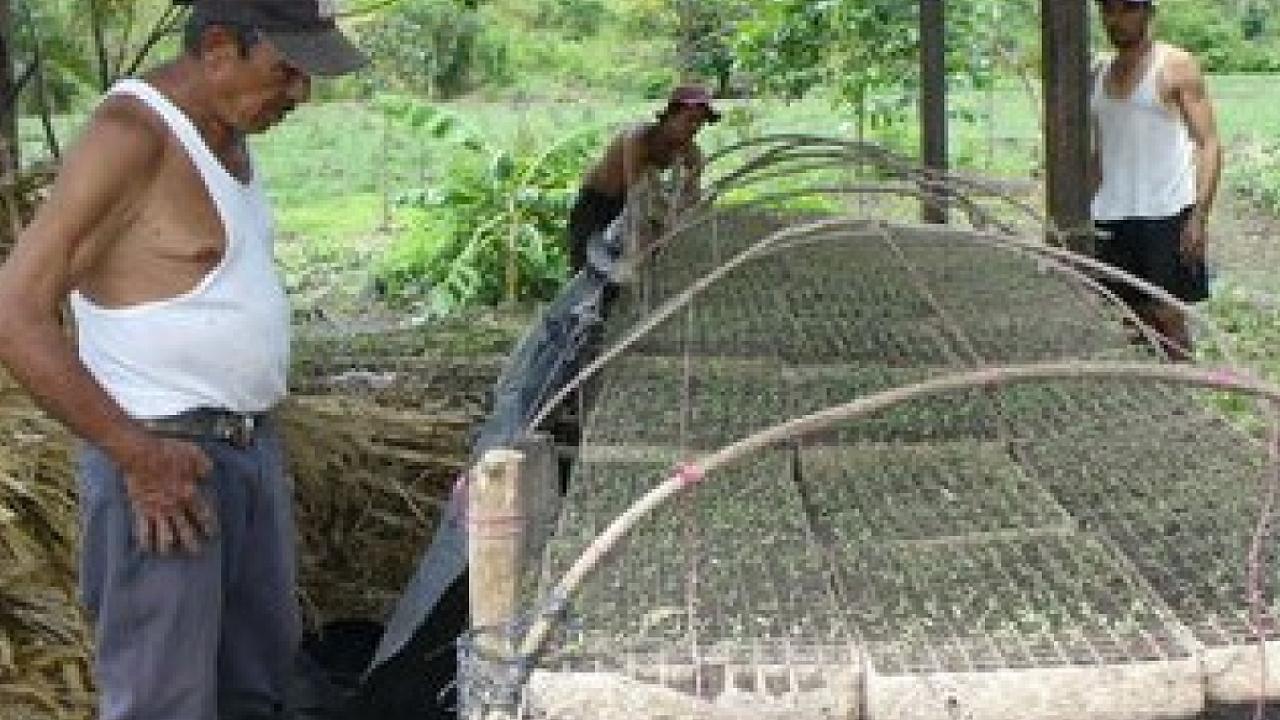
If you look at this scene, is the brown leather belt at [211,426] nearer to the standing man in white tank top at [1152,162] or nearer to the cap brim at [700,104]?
the standing man in white tank top at [1152,162]

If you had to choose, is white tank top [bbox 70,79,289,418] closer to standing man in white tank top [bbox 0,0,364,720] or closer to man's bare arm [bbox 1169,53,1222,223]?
standing man in white tank top [bbox 0,0,364,720]

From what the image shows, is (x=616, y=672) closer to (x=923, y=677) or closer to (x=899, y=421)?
(x=923, y=677)

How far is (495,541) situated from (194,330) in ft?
3.25

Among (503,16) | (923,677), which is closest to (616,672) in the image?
(923,677)

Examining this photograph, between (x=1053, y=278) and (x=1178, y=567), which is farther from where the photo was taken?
(x=1053, y=278)

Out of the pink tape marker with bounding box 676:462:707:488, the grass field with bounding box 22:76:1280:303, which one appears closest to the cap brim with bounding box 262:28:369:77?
the pink tape marker with bounding box 676:462:707:488

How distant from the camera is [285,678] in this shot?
11.0 feet

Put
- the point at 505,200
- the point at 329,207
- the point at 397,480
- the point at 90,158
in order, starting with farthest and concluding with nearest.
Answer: the point at 329,207
the point at 505,200
the point at 397,480
the point at 90,158

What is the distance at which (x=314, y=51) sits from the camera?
110 inches

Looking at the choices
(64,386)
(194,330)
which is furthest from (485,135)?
(64,386)

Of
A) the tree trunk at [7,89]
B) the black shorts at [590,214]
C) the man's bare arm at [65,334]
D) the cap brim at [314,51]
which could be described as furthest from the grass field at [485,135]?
the man's bare arm at [65,334]

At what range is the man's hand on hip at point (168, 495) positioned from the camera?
8.77 feet

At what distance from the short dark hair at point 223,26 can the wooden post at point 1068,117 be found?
300cm

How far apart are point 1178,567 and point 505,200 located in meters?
9.41
